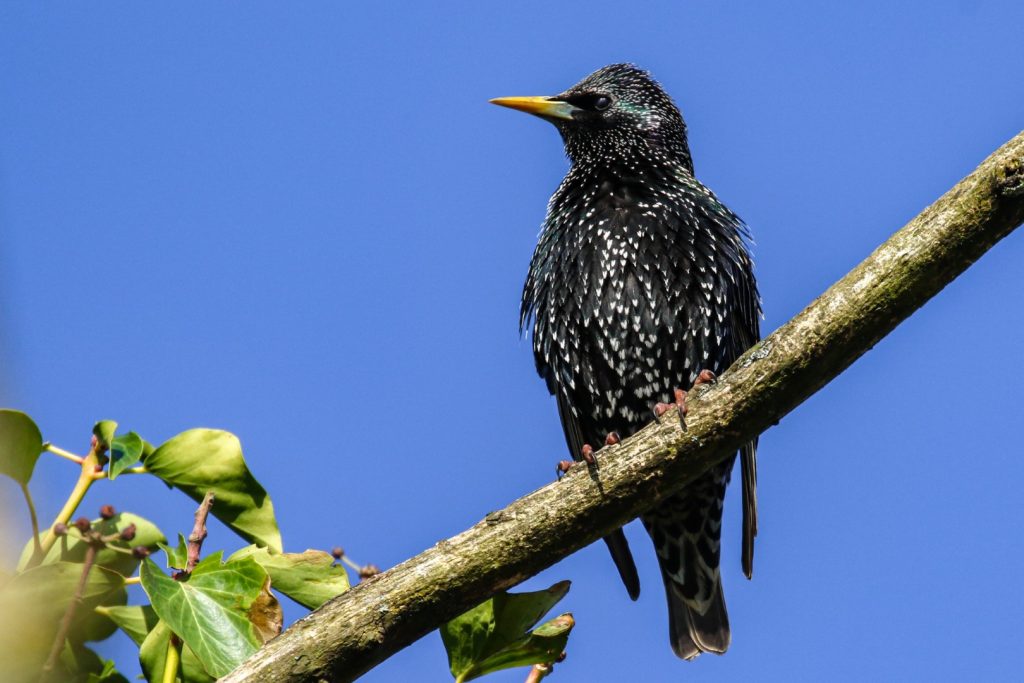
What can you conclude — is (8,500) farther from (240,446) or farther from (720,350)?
(720,350)

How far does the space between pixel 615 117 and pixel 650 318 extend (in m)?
1.39

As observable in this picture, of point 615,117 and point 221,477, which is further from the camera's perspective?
point 615,117

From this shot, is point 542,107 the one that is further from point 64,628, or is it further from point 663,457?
point 64,628

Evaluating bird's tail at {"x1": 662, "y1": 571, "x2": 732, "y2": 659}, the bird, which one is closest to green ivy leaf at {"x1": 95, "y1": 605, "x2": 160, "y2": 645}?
the bird

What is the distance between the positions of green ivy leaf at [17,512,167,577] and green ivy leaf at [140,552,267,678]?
11 cm

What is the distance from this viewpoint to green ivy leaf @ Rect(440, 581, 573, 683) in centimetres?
298

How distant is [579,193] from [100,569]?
344 centimetres

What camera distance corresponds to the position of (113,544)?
2652mm

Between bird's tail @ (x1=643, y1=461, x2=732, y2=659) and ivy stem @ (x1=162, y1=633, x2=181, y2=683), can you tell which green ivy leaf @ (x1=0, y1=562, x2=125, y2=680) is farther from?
bird's tail @ (x1=643, y1=461, x2=732, y2=659)

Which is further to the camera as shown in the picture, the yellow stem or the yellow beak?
the yellow beak

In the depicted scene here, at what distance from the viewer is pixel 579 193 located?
5.61 meters

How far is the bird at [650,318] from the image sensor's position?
504 centimetres

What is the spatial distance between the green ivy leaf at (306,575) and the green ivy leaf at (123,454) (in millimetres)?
493

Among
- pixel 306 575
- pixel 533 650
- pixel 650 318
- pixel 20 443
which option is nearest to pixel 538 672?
pixel 533 650
